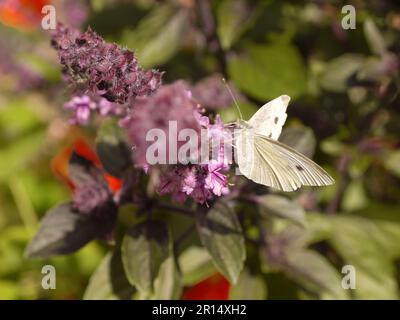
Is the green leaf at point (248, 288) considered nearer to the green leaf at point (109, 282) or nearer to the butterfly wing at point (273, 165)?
the green leaf at point (109, 282)

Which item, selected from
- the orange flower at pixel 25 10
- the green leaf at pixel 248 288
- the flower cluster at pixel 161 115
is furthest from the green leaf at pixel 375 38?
the orange flower at pixel 25 10

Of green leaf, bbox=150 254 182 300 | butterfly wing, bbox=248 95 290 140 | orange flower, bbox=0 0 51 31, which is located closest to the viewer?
butterfly wing, bbox=248 95 290 140

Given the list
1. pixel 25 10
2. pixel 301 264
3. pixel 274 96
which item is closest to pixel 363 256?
pixel 301 264

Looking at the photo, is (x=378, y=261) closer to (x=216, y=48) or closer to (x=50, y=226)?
(x=216, y=48)

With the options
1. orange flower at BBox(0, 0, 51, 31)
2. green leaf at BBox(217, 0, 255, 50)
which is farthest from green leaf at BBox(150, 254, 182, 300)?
orange flower at BBox(0, 0, 51, 31)

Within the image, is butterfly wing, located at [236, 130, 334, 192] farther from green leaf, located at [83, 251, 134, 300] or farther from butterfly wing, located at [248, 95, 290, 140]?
green leaf, located at [83, 251, 134, 300]

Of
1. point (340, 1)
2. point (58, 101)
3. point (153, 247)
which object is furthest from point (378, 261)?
point (58, 101)
